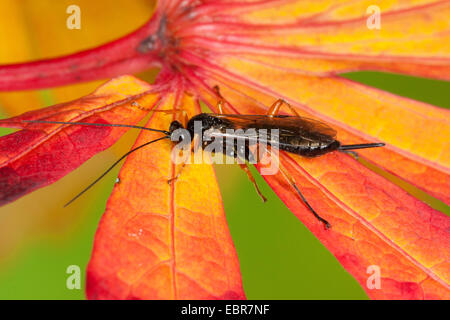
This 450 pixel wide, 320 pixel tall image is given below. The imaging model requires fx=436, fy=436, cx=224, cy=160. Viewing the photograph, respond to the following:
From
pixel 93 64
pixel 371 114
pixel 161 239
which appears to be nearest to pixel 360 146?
pixel 371 114

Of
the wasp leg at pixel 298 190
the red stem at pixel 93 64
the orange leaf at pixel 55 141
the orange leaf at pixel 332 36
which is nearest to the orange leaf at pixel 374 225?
the wasp leg at pixel 298 190

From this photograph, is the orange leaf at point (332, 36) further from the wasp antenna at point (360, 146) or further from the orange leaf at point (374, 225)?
the orange leaf at point (374, 225)

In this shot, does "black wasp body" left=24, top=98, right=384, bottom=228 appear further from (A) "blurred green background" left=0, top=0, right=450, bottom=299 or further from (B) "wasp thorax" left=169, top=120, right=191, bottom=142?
(A) "blurred green background" left=0, top=0, right=450, bottom=299

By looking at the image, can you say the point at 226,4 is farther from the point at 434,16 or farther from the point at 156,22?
the point at 434,16

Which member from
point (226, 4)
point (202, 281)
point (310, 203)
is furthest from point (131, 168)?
point (226, 4)

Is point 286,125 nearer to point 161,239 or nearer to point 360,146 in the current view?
point 360,146

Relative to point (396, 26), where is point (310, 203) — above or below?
below

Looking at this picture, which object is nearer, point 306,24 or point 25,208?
point 306,24
